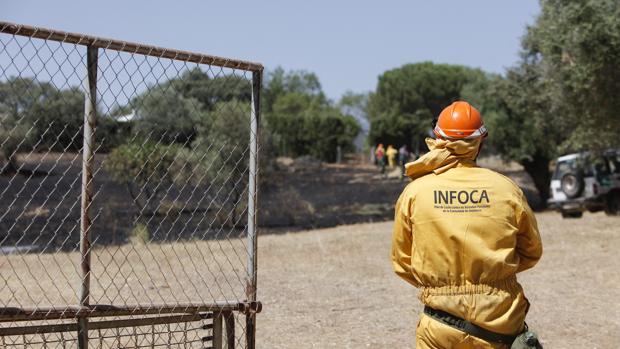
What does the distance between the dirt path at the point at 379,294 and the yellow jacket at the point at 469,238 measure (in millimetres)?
3513

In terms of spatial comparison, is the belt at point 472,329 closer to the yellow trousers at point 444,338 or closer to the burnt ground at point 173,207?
the yellow trousers at point 444,338

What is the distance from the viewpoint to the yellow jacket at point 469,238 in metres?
3.38

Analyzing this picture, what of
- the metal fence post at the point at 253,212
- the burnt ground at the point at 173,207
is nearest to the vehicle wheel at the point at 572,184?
the burnt ground at the point at 173,207

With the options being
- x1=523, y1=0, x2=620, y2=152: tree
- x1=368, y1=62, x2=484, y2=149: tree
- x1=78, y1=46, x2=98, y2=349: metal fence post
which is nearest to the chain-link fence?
x1=78, y1=46, x2=98, y2=349: metal fence post

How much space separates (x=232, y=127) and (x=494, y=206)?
51.3 ft

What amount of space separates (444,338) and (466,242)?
428 mm

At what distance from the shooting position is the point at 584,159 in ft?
64.5

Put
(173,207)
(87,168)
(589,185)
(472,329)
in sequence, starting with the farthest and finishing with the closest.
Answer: (589,185)
(173,207)
(87,168)
(472,329)

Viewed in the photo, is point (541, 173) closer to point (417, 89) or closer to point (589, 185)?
point (589, 185)

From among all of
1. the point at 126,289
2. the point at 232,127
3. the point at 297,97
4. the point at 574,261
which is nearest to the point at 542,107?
the point at 232,127

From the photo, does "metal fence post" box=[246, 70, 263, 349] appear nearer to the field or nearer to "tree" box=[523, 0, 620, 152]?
the field

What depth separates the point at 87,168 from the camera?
4.15 metres

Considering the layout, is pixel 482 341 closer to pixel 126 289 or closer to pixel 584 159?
pixel 126 289

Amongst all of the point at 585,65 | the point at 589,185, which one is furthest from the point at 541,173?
the point at 585,65
